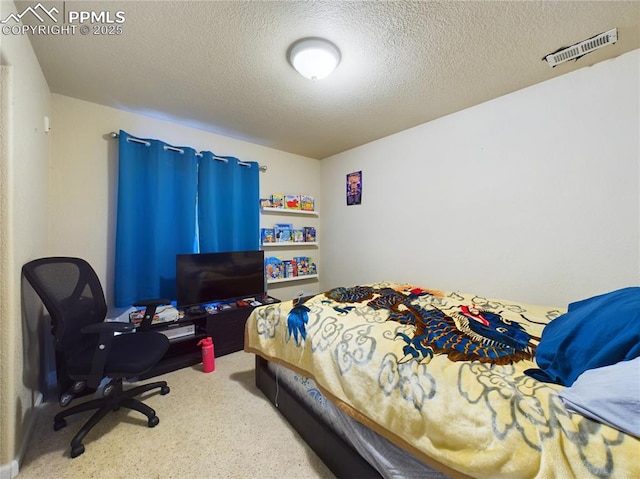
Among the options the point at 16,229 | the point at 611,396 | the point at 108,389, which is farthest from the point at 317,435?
the point at 16,229

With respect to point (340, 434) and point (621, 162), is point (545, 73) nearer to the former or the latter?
point (621, 162)

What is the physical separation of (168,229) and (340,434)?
2.37 m

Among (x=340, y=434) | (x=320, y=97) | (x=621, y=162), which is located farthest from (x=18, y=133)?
(x=621, y=162)

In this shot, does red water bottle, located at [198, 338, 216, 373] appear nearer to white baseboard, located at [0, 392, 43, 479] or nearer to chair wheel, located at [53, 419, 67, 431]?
chair wheel, located at [53, 419, 67, 431]

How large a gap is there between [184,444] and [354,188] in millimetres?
2986

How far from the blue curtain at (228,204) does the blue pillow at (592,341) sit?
280cm

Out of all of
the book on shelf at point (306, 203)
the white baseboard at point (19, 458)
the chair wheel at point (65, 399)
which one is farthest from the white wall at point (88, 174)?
the book on shelf at point (306, 203)

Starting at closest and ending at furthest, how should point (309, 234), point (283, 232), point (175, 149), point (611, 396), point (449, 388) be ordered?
point (611, 396) → point (449, 388) → point (175, 149) → point (283, 232) → point (309, 234)

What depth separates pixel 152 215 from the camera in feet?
8.00

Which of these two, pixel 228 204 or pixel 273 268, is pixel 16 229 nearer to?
pixel 228 204

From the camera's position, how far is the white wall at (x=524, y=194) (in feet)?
5.48

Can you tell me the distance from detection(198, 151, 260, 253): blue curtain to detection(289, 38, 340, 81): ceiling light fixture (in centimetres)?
160

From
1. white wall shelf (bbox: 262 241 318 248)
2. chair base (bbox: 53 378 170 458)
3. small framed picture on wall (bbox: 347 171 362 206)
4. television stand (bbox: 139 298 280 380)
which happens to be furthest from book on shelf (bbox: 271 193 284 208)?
chair base (bbox: 53 378 170 458)

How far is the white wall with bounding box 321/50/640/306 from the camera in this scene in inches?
65.7
